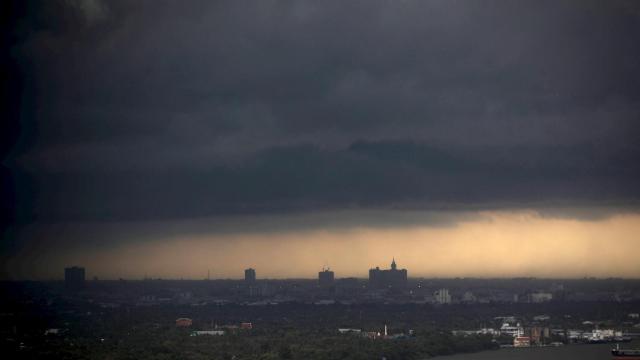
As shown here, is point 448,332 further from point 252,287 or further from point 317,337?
point 252,287

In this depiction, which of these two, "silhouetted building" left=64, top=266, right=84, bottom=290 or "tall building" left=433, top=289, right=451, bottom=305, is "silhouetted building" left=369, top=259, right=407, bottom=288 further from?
"silhouetted building" left=64, top=266, right=84, bottom=290

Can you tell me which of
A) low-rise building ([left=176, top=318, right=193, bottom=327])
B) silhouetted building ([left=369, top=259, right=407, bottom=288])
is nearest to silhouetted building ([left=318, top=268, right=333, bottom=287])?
silhouetted building ([left=369, top=259, right=407, bottom=288])

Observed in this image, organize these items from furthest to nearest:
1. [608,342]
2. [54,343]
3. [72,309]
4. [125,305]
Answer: [125,305] < [72,309] < [608,342] < [54,343]

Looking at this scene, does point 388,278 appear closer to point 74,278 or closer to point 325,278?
point 325,278

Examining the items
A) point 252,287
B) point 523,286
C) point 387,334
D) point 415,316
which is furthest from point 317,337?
point 523,286

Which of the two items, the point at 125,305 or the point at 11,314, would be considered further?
the point at 125,305

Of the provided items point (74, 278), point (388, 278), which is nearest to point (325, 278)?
point (388, 278)

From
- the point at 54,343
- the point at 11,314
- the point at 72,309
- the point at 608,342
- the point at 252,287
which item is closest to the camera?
the point at 54,343
